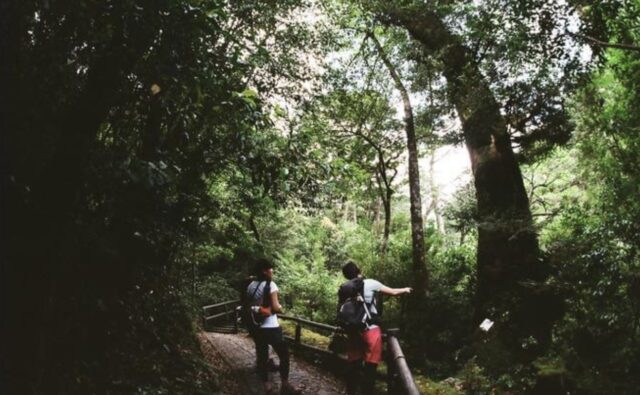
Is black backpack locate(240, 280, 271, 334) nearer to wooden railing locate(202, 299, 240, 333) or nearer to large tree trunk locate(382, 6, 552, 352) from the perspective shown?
large tree trunk locate(382, 6, 552, 352)

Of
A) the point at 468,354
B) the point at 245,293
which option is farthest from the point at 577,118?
the point at 245,293

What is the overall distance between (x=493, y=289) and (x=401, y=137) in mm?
6560

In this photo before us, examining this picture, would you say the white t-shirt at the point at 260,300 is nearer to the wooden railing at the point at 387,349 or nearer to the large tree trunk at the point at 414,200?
the wooden railing at the point at 387,349

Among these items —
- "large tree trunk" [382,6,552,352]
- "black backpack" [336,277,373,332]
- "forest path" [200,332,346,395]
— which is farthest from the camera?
"large tree trunk" [382,6,552,352]

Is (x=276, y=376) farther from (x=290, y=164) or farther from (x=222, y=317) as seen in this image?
(x=222, y=317)

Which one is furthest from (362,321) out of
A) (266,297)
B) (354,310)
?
(266,297)

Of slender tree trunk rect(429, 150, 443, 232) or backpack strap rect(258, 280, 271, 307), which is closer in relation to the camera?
backpack strap rect(258, 280, 271, 307)

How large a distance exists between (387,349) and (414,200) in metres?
8.05

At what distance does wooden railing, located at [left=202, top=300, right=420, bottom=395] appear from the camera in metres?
3.56

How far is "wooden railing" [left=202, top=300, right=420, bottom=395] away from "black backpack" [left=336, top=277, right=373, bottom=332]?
1.13 feet

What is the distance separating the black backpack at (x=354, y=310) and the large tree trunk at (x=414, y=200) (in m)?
7.10

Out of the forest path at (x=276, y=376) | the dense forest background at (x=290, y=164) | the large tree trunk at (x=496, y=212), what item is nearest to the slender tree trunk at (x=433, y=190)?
the dense forest background at (x=290, y=164)

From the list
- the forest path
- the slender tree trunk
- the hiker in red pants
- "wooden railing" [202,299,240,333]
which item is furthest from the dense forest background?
the slender tree trunk

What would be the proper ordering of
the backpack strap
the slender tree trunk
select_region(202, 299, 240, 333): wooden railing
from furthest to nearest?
1. the slender tree trunk
2. select_region(202, 299, 240, 333): wooden railing
3. the backpack strap
